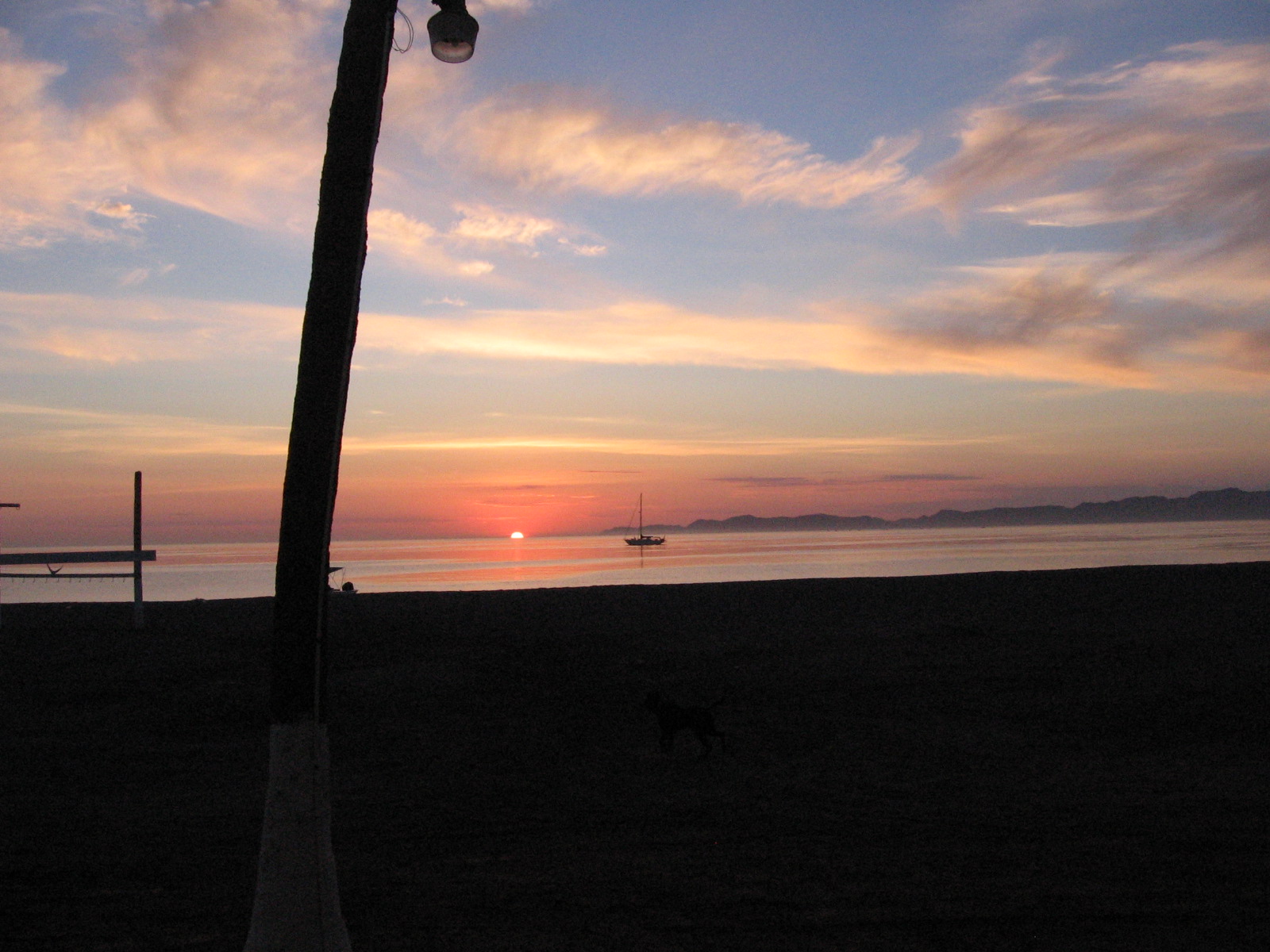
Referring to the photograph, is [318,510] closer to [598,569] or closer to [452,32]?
[452,32]

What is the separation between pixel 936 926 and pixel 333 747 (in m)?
6.76

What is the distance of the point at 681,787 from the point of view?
8227mm

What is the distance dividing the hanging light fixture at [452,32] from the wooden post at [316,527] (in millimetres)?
333

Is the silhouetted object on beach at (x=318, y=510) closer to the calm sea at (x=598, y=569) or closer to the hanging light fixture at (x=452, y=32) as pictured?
the hanging light fixture at (x=452, y=32)

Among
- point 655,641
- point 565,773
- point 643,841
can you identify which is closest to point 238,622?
point 655,641

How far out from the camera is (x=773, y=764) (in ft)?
29.6

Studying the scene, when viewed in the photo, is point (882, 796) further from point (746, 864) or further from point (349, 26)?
point (349, 26)

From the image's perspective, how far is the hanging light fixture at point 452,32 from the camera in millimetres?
4258

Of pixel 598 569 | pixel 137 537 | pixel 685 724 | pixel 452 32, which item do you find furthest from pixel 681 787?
pixel 598 569

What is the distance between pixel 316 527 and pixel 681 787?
4982 millimetres

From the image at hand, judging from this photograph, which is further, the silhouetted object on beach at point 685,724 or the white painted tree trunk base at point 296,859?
the silhouetted object on beach at point 685,724

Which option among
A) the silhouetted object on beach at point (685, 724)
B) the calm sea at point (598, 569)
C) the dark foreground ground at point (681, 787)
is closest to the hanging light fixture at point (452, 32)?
the dark foreground ground at point (681, 787)

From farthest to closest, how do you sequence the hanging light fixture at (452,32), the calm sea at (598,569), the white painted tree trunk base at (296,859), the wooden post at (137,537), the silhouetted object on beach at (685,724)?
1. the calm sea at (598,569)
2. the wooden post at (137,537)
3. the silhouetted object on beach at (685,724)
4. the hanging light fixture at (452,32)
5. the white painted tree trunk base at (296,859)

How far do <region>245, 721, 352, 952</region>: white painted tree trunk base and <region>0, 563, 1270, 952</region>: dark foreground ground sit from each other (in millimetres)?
933
